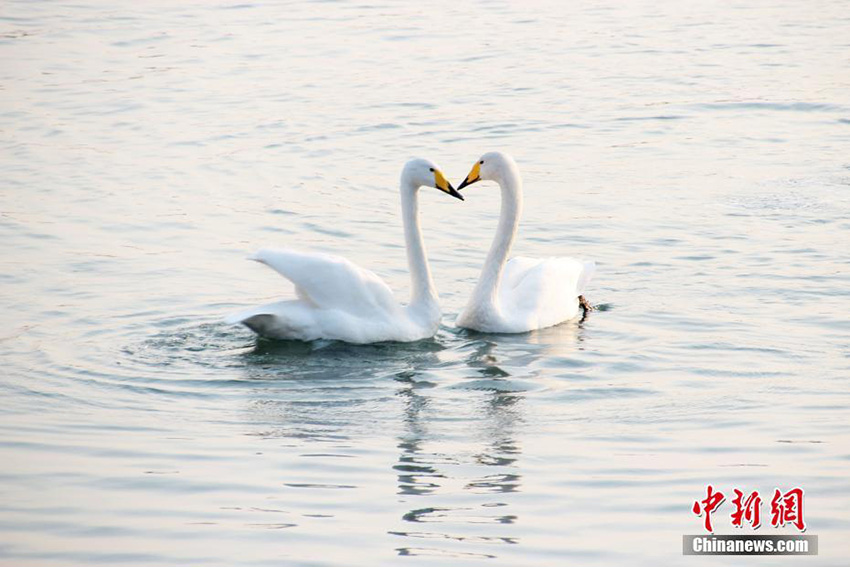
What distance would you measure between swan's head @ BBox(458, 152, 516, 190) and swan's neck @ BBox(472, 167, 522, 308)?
0.09 feet

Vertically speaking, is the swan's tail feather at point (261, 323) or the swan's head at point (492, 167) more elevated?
the swan's head at point (492, 167)

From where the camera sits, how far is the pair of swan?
9.58 meters

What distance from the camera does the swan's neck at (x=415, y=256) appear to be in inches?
400

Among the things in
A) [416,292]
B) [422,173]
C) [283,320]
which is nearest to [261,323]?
[283,320]

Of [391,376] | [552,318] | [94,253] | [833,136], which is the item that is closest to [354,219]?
[94,253]

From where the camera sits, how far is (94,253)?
491 inches

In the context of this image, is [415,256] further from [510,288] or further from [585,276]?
[585,276]

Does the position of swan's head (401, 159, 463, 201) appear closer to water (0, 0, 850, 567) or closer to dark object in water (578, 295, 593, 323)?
water (0, 0, 850, 567)

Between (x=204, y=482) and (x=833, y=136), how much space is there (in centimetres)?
1160

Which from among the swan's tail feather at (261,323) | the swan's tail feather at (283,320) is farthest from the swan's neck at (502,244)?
the swan's tail feather at (261,323)

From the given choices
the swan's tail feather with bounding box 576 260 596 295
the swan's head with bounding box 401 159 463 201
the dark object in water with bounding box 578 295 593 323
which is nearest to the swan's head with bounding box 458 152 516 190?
the swan's head with bounding box 401 159 463 201

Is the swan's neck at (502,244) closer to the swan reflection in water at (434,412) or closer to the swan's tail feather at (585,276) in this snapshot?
the swan reflection in water at (434,412)

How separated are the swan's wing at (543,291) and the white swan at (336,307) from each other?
2.58 feet

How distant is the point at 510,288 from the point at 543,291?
0.32m
